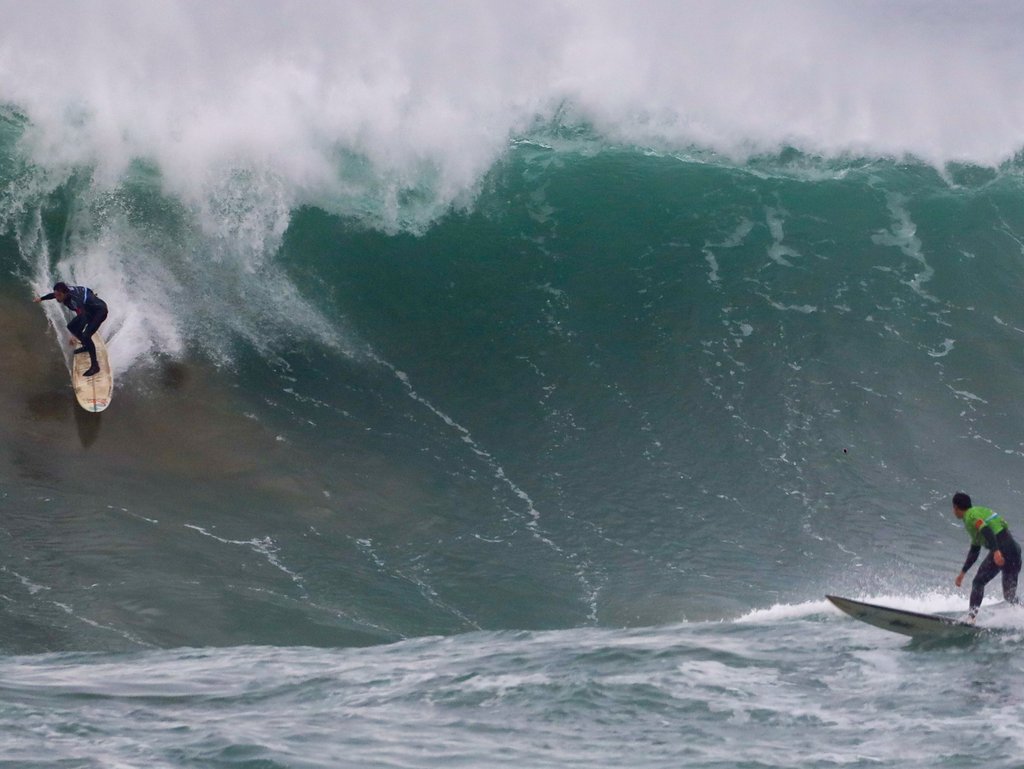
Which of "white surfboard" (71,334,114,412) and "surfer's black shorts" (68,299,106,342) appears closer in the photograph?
"white surfboard" (71,334,114,412)

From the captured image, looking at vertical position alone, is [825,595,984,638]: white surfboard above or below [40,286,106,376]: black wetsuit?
below

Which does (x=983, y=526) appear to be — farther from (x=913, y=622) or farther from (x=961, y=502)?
(x=913, y=622)

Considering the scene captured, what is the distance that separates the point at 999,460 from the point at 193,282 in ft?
34.5

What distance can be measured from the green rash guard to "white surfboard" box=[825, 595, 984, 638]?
28.8 inches

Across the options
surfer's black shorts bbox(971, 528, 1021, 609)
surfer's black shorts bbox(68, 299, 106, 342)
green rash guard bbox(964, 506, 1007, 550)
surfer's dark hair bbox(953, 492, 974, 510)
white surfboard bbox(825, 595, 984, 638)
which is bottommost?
white surfboard bbox(825, 595, 984, 638)

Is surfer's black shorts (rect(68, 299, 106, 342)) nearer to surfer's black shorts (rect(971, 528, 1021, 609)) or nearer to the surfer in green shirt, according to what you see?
the surfer in green shirt

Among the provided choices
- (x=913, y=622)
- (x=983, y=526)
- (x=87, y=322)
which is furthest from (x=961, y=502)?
(x=87, y=322)

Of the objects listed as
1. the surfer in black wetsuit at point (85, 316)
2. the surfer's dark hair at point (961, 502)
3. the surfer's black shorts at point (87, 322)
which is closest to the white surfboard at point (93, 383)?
the surfer in black wetsuit at point (85, 316)

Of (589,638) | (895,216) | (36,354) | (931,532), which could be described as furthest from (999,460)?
(36,354)

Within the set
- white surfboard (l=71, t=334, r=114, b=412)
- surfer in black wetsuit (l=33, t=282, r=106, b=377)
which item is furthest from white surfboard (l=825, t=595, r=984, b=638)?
surfer in black wetsuit (l=33, t=282, r=106, b=377)

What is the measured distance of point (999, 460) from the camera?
45.3 ft

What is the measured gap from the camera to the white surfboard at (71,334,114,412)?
12523 mm

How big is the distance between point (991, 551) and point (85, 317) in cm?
973

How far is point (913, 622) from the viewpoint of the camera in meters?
8.90
